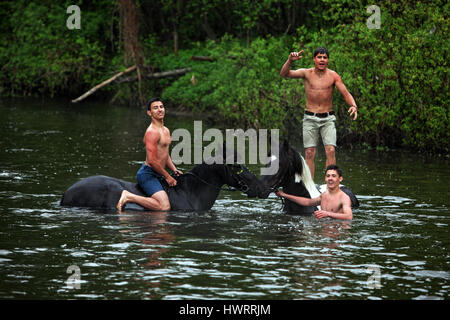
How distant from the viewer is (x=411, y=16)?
20.6 meters

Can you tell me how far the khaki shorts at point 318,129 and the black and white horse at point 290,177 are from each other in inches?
69.8

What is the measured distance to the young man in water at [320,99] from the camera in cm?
1346

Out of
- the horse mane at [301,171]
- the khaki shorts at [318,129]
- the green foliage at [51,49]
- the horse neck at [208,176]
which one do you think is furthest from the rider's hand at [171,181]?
the green foliage at [51,49]

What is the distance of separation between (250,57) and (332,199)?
16.5 metres

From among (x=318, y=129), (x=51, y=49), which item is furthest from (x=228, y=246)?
(x=51, y=49)

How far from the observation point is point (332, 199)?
12.1 meters

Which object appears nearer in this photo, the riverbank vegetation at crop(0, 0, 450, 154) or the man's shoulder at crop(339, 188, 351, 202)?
the man's shoulder at crop(339, 188, 351, 202)

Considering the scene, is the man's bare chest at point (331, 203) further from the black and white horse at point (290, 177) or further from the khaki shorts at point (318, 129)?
the khaki shorts at point (318, 129)

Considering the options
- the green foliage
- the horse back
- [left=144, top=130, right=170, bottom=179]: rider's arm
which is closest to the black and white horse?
[left=144, top=130, right=170, bottom=179]: rider's arm

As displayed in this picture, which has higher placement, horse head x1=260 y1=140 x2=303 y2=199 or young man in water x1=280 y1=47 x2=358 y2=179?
young man in water x1=280 y1=47 x2=358 y2=179

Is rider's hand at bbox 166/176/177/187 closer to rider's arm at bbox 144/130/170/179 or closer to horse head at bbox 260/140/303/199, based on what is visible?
rider's arm at bbox 144/130/170/179

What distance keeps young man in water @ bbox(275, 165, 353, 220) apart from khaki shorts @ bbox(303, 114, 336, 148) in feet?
5.67

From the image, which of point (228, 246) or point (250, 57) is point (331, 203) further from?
point (250, 57)

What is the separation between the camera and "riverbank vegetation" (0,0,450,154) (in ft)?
66.2
